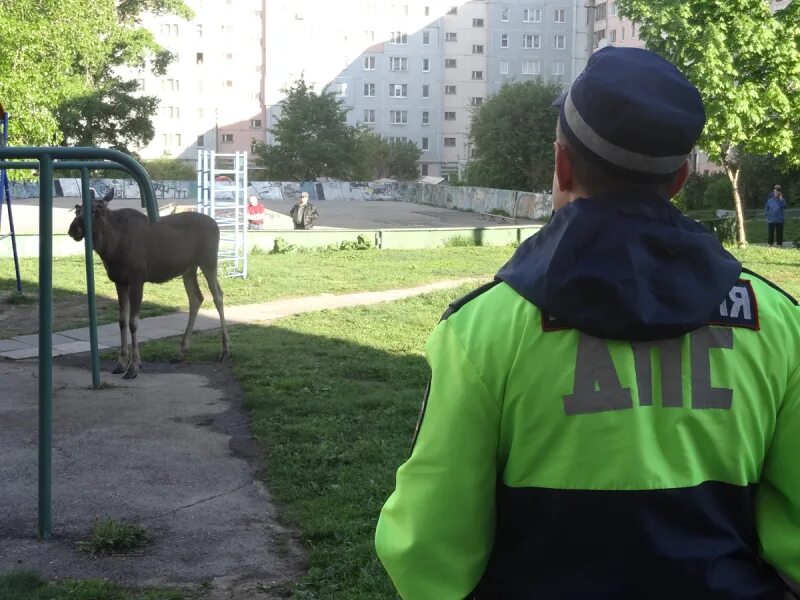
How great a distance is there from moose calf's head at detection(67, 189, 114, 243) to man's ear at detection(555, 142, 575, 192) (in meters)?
8.14

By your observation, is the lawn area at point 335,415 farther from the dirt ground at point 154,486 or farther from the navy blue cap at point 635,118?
the navy blue cap at point 635,118

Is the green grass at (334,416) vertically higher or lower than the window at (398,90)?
lower

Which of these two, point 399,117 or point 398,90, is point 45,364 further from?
point 398,90

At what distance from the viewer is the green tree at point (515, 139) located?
56.9m

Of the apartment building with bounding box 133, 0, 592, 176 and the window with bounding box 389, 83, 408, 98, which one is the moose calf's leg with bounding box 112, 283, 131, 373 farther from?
the window with bounding box 389, 83, 408, 98

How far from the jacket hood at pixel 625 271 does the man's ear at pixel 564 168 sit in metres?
0.09

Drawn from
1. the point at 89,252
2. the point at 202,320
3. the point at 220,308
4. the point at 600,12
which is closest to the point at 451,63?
the point at 600,12

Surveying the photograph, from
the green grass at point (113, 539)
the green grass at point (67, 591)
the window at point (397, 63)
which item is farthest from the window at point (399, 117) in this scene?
the green grass at point (67, 591)

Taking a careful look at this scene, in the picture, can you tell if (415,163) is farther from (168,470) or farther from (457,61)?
(168,470)

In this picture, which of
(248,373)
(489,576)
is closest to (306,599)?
(489,576)

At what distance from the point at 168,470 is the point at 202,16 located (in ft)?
320

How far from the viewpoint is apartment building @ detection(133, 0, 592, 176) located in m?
99.8

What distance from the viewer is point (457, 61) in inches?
4242

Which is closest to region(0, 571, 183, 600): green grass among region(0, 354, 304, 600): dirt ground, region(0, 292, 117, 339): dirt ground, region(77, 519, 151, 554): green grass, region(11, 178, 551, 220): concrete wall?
region(0, 354, 304, 600): dirt ground
